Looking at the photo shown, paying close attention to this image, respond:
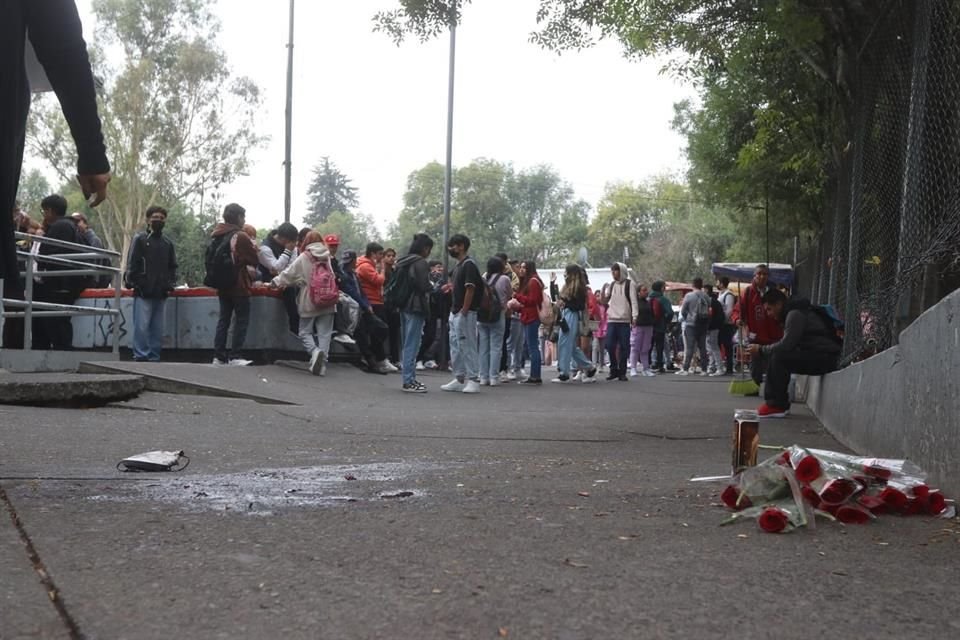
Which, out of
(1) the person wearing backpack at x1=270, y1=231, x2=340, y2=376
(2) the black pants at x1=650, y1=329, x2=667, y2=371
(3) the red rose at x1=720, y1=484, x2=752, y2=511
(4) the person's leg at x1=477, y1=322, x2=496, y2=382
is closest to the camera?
(3) the red rose at x1=720, y1=484, x2=752, y2=511

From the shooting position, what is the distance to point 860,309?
759 cm

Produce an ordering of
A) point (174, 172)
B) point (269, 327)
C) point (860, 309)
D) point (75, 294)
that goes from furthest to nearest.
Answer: point (174, 172) → point (269, 327) → point (75, 294) → point (860, 309)

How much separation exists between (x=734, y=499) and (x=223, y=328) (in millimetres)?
9137

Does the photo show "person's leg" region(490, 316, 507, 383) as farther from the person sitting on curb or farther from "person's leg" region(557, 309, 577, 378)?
the person sitting on curb

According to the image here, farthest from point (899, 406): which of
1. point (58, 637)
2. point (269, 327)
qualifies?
point (269, 327)

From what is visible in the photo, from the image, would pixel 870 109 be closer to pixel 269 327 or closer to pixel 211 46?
pixel 269 327

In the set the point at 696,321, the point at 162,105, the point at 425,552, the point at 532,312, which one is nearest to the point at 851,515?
the point at 425,552

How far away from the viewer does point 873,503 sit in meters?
3.72

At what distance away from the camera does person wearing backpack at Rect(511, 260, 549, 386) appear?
49.9ft

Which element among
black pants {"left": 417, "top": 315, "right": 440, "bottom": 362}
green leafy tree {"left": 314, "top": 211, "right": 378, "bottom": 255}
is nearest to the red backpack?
black pants {"left": 417, "top": 315, "right": 440, "bottom": 362}

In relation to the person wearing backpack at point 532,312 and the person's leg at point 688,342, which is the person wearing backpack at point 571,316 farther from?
the person's leg at point 688,342

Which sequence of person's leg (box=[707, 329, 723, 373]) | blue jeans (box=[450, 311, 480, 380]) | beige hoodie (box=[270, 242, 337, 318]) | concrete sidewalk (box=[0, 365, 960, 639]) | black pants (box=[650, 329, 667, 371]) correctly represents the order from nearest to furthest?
concrete sidewalk (box=[0, 365, 960, 639])
blue jeans (box=[450, 311, 480, 380])
beige hoodie (box=[270, 242, 337, 318])
person's leg (box=[707, 329, 723, 373])
black pants (box=[650, 329, 667, 371])

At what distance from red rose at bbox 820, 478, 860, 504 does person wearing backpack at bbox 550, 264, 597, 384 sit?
1209 centimetres

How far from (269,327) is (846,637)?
11593 millimetres
